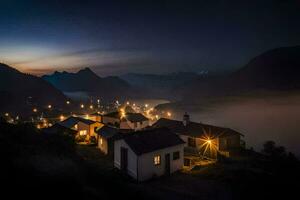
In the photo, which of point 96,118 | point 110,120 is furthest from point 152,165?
point 96,118

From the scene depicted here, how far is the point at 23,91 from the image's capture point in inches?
4934

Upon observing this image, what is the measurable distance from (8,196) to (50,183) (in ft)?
6.21

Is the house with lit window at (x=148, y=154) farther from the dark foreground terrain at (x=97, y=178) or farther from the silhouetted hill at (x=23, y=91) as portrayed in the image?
the silhouetted hill at (x=23, y=91)

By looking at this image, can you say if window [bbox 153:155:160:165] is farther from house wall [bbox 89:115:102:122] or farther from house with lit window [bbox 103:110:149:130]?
house wall [bbox 89:115:102:122]

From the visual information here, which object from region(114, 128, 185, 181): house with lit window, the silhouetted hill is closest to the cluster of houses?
region(114, 128, 185, 181): house with lit window

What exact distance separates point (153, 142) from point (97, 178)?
8407mm

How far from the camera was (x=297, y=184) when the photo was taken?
21.3 m

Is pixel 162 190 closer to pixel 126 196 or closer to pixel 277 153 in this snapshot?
pixel 126 196

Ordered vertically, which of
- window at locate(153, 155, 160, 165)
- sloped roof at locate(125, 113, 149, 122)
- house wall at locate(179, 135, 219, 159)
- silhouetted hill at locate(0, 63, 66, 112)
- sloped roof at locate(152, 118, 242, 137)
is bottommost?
house wall at locate(179, 135, 219, 159)

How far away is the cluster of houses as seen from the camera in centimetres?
2455

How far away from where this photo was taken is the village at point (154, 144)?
24.6 metres

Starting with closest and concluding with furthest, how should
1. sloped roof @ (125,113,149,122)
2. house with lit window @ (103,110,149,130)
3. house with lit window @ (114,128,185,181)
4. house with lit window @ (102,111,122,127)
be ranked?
1. house with lit window @ (114,128,185,181)
2. house with lit window @ (103,110,149,130)
3. house with lit window @ (102,111,122,127)
4. sloped roof @ (125,113,149,122)

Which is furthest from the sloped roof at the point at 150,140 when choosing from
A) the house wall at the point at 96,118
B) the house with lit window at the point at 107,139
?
the house wall at the point at 96,118

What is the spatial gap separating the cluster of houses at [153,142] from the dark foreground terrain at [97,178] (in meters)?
1.39
